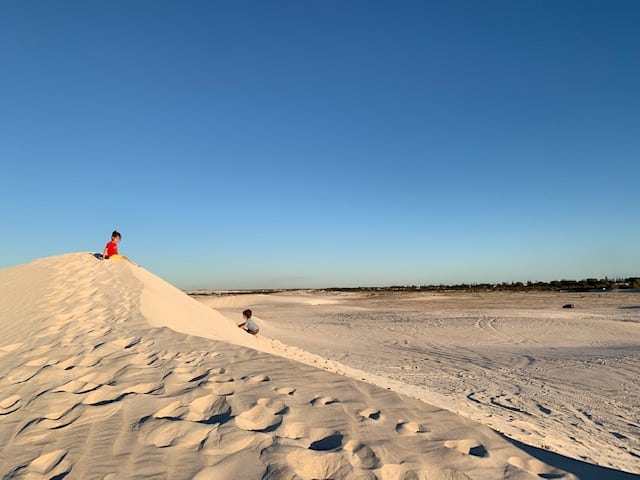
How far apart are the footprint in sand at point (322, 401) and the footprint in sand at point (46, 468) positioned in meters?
1.89

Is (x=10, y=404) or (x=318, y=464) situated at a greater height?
(x=10, y=404)

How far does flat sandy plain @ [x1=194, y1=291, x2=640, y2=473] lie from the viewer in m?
4.77

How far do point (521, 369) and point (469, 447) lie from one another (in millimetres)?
6909

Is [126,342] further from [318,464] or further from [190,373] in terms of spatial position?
[318,464]

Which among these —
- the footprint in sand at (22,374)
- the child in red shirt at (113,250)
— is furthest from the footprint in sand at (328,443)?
the child in red shirt at (113,250)

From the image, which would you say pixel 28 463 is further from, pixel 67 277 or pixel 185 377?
pixel 67 277

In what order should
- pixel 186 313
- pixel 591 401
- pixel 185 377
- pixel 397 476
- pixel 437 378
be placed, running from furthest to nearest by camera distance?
1. pixel 186 313
2. pixel 437 378
3. pixel 591 401
4. pixel 185 377
5. pixel 397 476

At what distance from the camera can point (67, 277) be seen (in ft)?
35.3

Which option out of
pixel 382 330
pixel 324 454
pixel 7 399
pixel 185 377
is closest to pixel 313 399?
pixel 324 454

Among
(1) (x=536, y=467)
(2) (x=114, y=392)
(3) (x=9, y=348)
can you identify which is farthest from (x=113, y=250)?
(1) (x=536, y=467)

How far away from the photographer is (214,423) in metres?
3.24

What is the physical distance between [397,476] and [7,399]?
13.0ft

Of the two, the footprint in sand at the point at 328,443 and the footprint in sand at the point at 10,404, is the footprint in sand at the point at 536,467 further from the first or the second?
the footprint in sand at the point at 10,404

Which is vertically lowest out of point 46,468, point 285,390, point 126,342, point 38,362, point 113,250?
point 46,468
